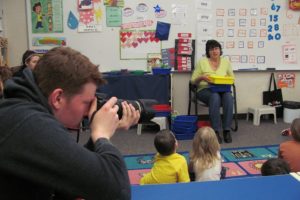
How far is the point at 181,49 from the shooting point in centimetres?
438

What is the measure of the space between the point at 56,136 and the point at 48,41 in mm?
3815

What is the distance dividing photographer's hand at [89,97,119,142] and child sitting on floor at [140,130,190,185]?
116cm

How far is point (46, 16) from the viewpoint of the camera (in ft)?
13.9

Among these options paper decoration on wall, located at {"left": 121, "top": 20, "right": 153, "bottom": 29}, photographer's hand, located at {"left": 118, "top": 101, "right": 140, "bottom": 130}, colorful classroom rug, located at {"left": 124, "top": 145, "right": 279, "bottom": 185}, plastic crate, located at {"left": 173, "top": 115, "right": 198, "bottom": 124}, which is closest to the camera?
photographer's hand, located at {"left": 118, "top": 101, "right": 140, "bottom": 130}

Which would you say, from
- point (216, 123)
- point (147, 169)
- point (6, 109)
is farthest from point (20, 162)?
point (216, 123)

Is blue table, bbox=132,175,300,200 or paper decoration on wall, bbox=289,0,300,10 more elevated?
paper decoration on wall, bbox=289,0,300,10

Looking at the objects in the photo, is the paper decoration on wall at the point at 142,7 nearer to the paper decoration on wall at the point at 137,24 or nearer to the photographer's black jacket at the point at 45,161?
the paper decoration on wall at the point at 137,24

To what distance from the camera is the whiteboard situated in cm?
428

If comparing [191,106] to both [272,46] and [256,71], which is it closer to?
[256,71]

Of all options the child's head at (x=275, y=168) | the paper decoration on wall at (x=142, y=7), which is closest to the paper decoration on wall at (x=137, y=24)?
the paper decoration on wall at (x=142, y=7)

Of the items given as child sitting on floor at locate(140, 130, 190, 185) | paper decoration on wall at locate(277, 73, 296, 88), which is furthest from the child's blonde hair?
paper decoration on wall at locate(277, 73, 296, 88)

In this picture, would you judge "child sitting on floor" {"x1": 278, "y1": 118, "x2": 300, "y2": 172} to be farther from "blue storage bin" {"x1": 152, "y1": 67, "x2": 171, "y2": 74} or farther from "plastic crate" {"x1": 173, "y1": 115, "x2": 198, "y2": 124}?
"blue storage bin" {"x1": 152, "y1": 67, "x2": 171, "y2": 74}

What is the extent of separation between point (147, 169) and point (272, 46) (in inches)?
105

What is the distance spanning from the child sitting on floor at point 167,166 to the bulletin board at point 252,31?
2.53 meters
